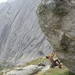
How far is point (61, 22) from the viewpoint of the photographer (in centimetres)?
849

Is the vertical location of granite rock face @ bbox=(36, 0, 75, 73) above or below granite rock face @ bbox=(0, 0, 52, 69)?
below

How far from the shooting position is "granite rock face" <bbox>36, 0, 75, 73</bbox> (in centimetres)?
773

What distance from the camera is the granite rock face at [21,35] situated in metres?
74.9

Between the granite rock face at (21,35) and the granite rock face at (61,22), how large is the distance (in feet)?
193

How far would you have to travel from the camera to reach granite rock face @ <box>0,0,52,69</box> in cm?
7494

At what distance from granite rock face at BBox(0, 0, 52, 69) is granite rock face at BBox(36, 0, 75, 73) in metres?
58.8

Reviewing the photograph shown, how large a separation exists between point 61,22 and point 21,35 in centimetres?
8374

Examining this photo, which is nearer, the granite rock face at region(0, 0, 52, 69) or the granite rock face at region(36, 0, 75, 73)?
the granite rock face at region(36, 0, 75, 73)

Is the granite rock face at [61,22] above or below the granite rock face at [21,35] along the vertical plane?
below

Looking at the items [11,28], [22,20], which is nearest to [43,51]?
[22,20]

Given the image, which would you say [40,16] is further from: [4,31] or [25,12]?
[4,31]

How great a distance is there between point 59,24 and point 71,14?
1.36 meters

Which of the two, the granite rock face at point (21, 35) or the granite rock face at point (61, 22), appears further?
the granite rock face at point (21, 35)

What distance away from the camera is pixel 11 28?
102 meters
